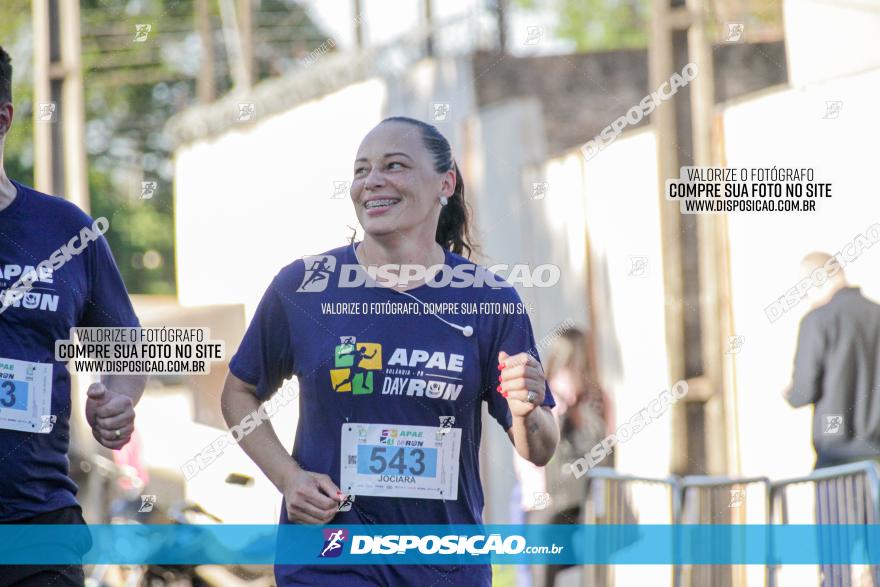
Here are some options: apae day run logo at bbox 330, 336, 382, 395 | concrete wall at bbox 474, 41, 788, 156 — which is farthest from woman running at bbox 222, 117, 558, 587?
concrete wall at bbox 474, 41, 788, 156

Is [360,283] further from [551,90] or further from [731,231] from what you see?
[551,90]

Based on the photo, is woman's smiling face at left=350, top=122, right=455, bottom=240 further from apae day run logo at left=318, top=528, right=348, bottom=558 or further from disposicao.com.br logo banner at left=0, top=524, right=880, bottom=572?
disposicao.com.br logo banner at left=0, top=524, right=880, bottom=572

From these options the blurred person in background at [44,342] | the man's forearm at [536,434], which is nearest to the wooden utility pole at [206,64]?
the blurred person in background at [44,342]

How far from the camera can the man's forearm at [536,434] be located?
126 inches

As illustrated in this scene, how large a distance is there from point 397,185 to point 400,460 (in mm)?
781

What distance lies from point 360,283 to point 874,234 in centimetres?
181

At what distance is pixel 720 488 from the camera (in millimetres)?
4281

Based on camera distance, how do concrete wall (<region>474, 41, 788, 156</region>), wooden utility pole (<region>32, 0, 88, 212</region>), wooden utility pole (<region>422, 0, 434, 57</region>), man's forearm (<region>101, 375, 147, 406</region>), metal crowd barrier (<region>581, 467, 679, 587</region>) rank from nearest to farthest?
man's forearm (<region>101, 375, 147, 406</region>) → metal crowd barrier (<region>581, 467, 679, 587</region>) → wooden utility pole (<region>422, 0, 434, 57</region>) → wooden utility pole (<region>32, 0, 88, 212</region>) → concrete wall (<region>474, 41, 788, 156</region>)

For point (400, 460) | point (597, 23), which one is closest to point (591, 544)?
point (400, 460)

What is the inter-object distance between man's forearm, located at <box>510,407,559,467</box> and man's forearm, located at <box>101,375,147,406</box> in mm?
1106

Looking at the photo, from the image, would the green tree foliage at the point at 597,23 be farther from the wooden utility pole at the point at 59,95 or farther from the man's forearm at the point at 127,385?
the man's forearm at the point at 127,385

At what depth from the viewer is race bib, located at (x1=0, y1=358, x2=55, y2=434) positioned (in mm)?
3285

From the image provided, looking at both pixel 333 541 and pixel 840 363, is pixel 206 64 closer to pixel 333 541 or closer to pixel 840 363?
pixel 333 541

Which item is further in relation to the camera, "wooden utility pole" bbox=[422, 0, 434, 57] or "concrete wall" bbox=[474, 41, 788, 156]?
"concrete wall" bbox=[474, 41, 788, 156]
